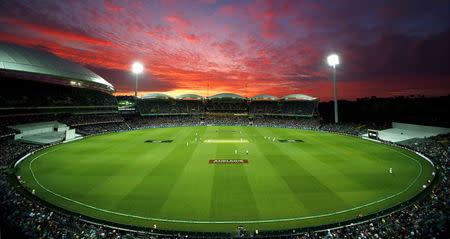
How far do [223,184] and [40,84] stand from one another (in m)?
56.4

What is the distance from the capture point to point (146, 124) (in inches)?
2783

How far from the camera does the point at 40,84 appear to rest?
4969cm

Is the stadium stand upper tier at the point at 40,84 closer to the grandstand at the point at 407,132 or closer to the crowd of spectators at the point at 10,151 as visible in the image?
the crowd of spectators at the point at 10,151

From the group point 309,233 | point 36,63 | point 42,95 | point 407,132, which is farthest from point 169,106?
point 309,233

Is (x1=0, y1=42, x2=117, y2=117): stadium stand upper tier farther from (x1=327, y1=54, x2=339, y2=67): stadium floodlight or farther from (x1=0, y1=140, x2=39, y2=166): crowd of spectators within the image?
(x1=327, y1=54, x2=339, y2=67): stadium floodlight

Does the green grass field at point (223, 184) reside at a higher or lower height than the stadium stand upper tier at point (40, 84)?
lower

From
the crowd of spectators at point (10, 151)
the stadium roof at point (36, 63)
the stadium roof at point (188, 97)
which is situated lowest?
the crowd of spectators at point (10, 151)

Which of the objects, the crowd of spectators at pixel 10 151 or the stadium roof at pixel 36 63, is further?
the stadium roof at pixel 36 63

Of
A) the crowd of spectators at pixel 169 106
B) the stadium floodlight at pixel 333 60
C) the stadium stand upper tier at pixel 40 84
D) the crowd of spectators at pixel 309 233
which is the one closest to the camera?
the crowd of spectators at pixel 309 233

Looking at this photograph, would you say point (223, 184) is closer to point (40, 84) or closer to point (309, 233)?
point (309, 233)

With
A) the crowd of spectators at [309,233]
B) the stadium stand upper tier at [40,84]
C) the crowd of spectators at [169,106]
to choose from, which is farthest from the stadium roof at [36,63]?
the crowd of spectators at [309,233]

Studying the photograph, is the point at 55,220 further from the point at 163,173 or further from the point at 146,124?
the point at 146,124

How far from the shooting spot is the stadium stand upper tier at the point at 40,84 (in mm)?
42156

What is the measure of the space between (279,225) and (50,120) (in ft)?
195
